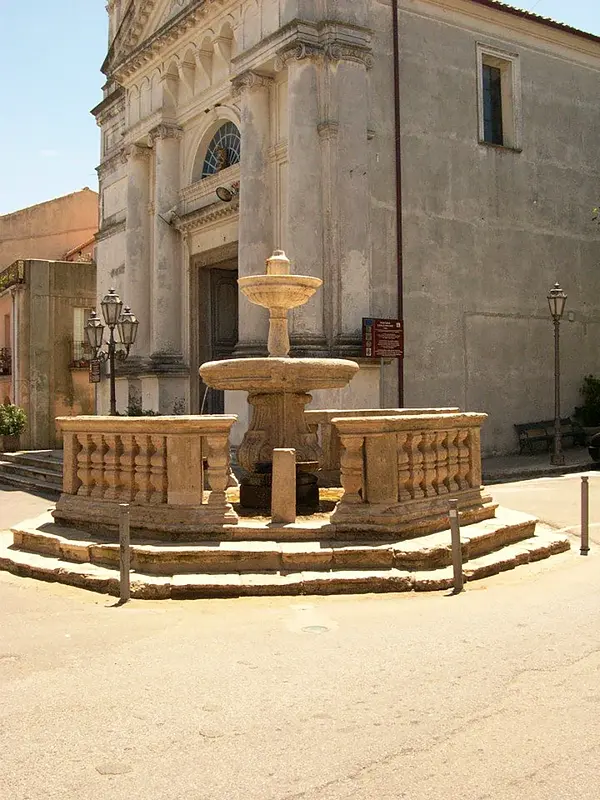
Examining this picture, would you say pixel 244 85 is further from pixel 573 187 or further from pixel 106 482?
pixel 106 482

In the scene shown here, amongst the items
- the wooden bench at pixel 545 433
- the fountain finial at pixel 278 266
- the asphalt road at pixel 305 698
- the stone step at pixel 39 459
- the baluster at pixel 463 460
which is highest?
the fountain finial at pixel 278 266

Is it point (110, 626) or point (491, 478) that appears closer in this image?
point (110, 626)

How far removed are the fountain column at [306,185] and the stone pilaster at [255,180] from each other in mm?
1329

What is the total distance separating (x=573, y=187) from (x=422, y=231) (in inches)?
216

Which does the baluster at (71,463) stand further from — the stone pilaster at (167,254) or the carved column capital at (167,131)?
the carved column capital at (167,131)

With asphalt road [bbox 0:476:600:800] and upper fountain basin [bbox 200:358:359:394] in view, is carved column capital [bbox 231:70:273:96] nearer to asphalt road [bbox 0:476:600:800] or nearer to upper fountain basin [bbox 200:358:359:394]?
upper fountain basin [bbox 200:358:359:394]

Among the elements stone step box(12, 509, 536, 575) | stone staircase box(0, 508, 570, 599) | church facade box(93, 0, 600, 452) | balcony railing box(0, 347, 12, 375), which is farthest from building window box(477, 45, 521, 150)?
balcony railing box(0, 347, 12, 375)

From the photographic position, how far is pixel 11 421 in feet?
86.6

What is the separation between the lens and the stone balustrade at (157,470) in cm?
803

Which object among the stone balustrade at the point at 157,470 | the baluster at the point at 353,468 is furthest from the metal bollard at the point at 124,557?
the baluster at the point at 353,468

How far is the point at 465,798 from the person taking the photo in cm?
343

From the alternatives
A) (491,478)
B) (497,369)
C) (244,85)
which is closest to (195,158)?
(244,85)

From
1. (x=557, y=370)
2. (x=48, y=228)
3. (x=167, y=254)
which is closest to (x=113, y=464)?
(x=557, y=370)

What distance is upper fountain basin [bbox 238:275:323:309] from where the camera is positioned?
33.1ft
